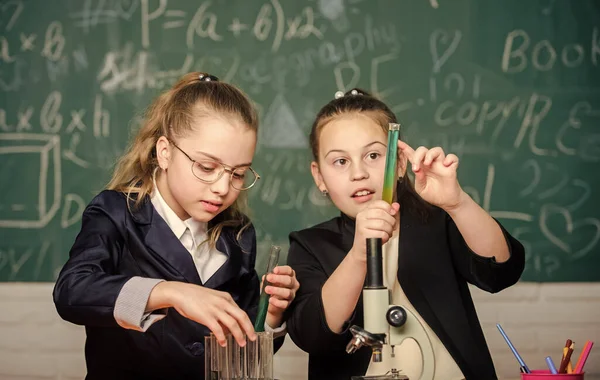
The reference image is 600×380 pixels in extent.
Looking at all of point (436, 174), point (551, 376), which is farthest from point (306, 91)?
point (551, 376)

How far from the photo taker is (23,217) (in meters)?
3.13

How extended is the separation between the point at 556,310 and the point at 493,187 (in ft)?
1.82

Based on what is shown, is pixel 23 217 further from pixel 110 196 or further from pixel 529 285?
pixel 529 285

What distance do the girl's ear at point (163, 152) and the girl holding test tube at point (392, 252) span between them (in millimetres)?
357

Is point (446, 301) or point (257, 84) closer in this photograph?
point (446, 301)

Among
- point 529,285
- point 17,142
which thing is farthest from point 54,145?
point 529,285

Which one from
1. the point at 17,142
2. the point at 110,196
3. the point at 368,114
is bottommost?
the point at 110,196

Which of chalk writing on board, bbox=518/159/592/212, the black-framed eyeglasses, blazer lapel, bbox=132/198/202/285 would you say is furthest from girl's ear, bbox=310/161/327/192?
chalk writing on board, bbox=518/159/592/212

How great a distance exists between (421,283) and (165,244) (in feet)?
1.78

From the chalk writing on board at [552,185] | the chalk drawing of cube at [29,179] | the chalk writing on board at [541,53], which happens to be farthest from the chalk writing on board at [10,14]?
the chalk writing on board at [552,185]

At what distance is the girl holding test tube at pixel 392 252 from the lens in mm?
1372

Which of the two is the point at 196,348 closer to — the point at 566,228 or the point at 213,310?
the point at 213,310

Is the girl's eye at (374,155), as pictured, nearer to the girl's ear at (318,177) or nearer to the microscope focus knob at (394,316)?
the girl's ear at (318,177)

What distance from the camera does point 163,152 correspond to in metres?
1.74
